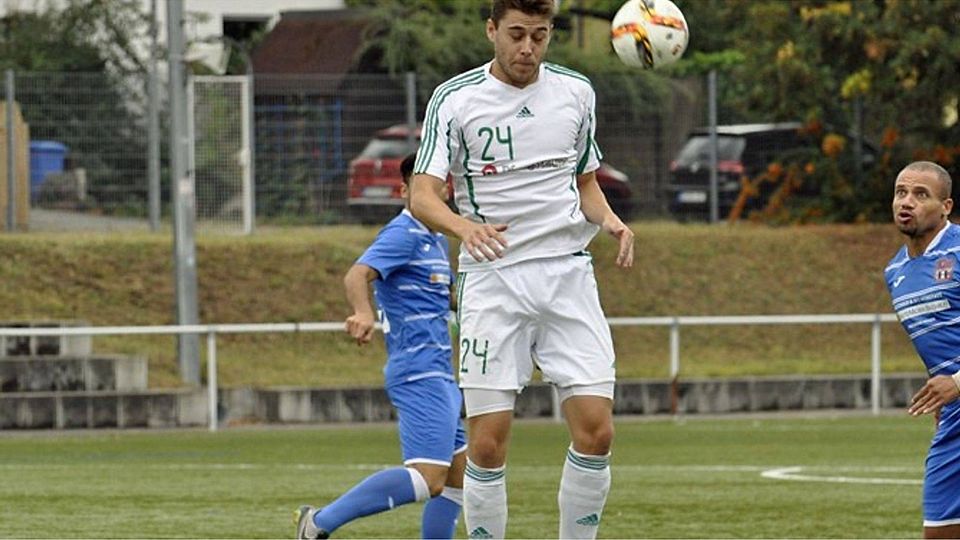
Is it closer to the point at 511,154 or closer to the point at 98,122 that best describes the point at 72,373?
the point at 98,122

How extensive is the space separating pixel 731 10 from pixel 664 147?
2425 millimetres

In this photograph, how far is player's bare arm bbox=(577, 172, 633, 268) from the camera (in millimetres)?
8352

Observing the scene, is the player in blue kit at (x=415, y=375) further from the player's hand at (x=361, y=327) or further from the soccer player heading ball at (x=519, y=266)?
the soccer player heading ball at (x=519, y=266)

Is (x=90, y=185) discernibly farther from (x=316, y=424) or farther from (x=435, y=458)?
(x=435, y=458)

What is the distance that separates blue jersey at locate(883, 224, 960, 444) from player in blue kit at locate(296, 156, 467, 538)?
232cm

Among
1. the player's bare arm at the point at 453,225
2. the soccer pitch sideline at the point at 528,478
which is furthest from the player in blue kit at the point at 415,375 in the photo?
the soccer pitch sideline at the point at 528,478

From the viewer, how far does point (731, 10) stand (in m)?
29.3

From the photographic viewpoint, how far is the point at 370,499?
965 cm

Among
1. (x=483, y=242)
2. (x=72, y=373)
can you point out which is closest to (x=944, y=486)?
(x=483, y=242)

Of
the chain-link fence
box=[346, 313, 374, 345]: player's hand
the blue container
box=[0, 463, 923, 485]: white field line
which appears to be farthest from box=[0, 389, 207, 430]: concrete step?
box=[346, 313, 374, 345]: player's hand

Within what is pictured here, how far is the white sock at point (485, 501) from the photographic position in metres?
8.35

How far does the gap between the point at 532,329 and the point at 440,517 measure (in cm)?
176

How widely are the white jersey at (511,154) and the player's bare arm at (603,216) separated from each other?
12 cm

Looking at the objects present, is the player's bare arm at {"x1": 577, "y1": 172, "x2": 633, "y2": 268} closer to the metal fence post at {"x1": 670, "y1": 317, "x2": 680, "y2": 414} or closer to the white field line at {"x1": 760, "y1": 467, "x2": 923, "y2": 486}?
the white field line at {"x1": 760, "y1": 467, "x2": 923, "y2": 486}
